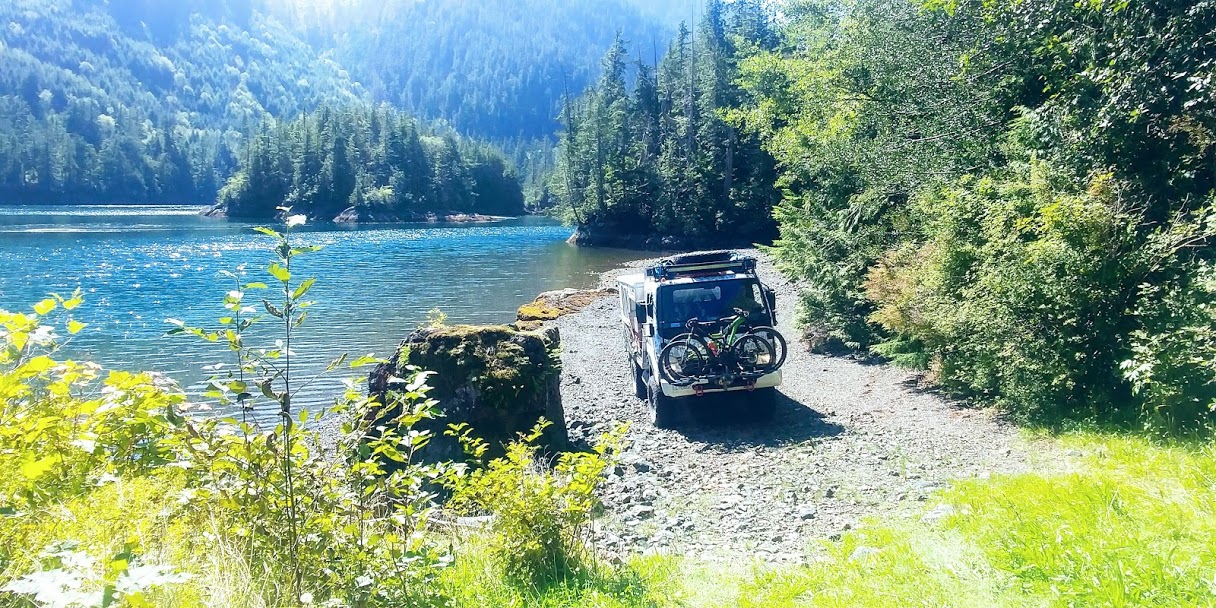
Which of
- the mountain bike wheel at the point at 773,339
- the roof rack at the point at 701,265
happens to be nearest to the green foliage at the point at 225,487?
the mountain bike wheel at the point at 773,339

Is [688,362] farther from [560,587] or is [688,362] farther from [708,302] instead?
[560,587]

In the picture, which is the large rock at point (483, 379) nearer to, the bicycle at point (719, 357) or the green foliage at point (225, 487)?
the bicycle at point (719, 357)

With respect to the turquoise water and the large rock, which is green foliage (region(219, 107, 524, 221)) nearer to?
the turquoise water

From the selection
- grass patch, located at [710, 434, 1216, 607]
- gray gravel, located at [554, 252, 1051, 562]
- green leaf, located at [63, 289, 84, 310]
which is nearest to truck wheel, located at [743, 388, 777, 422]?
gray gravel, located at [554, 252, 1051, 562]

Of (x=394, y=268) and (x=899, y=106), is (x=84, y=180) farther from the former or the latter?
(x=899, y=106)

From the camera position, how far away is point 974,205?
12414 mm

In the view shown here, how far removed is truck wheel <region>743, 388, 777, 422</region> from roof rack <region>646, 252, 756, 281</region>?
223 cm

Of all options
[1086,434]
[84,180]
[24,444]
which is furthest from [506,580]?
[84,180]

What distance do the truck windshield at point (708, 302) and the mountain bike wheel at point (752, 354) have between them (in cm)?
84

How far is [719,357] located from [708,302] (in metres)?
1.40

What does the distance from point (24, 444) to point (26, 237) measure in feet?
256

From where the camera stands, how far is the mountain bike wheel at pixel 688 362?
11.9 meters

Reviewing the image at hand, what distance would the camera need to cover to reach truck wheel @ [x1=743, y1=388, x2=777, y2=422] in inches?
509

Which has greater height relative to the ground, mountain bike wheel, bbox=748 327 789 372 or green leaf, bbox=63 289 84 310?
green leaf, bbox=63 289 84 310
